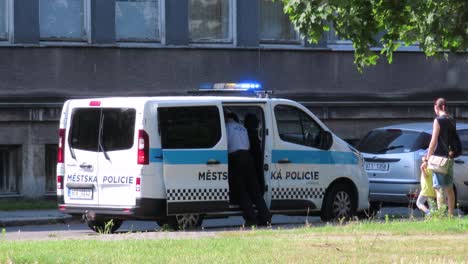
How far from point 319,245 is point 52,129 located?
45.3ft

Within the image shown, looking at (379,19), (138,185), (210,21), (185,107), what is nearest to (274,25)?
(210,21)

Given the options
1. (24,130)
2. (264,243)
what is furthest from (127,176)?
(24,130)

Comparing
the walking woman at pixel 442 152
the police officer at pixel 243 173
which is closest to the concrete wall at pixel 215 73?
the police officer at pixel 243 173

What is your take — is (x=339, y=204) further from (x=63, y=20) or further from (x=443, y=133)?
(x=63, y=20)

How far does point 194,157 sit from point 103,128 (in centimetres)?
135

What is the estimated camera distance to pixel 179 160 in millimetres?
17203

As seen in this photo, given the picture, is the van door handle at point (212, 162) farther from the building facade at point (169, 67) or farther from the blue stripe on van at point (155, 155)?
the building facade at point (169, 67)

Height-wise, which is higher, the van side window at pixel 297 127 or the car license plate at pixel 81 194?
the van side window at pixel 297 127

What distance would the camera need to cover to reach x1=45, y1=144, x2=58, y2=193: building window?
26266mm

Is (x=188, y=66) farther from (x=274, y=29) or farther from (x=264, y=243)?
(x=264, y=243)

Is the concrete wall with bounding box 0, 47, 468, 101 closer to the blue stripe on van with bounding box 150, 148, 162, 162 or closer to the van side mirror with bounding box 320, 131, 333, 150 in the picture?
the van side mirror with bounding box 320, 131, 333, 150

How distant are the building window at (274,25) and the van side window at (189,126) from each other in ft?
38.2

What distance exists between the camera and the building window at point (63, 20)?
86.5ft

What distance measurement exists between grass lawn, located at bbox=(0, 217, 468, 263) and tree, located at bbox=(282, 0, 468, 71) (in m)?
2.23
